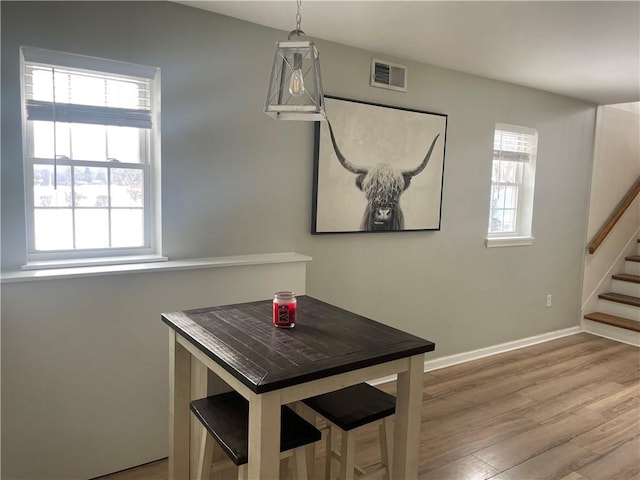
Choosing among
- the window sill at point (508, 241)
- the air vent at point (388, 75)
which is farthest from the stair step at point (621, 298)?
the air vent at point (388, 75)

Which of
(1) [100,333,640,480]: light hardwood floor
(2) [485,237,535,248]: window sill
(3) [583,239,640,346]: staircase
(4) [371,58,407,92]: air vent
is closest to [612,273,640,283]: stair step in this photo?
(3) [583,239,640,346]: staircase

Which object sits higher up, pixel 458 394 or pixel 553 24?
pixel 553 24

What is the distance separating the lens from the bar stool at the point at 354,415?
5.99 feet

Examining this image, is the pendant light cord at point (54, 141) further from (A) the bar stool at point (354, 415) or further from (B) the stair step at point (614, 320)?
(B) the stair step at point (614, 320)

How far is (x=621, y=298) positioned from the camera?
5121 millimetres

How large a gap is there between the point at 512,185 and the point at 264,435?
3.76 m

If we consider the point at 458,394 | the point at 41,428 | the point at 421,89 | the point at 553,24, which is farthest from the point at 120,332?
the point at 553,24

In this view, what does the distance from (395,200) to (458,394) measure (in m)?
1.46

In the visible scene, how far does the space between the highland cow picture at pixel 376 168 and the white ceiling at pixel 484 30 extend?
422 millimetres

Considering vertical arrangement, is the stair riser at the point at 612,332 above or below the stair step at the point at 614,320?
below

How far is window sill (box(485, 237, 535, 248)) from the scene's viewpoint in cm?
418

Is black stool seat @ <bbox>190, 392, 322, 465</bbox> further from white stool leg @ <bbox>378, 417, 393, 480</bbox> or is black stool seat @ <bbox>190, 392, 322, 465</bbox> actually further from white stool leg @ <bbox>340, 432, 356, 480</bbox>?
white stool leg @ <bbox>378, 417, 393, 480</bbox>

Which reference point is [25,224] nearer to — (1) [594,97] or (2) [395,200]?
(2) [395,200]

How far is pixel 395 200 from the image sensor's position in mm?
3500
